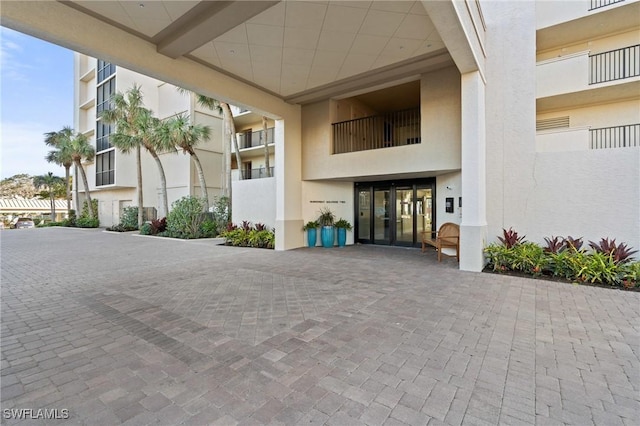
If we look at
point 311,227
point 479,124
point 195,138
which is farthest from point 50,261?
point 479,124

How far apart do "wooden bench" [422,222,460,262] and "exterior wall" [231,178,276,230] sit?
580cm

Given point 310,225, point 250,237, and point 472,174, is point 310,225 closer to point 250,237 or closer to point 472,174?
point 250,237

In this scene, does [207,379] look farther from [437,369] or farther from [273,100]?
[273,100]

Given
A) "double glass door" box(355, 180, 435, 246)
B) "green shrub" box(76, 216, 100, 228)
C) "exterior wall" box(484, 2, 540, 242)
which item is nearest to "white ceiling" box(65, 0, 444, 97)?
"exterior wall" box(484, 2, 540, 242)

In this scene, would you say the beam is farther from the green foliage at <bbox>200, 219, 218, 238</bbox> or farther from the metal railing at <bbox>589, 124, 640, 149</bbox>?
the green foliage at <bbox>200, 219, 218, 238</bbox>

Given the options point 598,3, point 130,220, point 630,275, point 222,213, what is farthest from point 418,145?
point 130,220

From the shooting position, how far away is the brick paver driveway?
2002 millimetres

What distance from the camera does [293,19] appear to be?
5098 mm

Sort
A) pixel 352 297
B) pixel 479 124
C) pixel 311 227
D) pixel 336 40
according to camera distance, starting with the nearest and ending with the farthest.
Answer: pixel 352 297 → pixel 336 40 → pixel 479 124 → pixel 311 227

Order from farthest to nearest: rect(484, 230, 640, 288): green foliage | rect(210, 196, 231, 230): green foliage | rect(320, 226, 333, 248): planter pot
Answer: rect(210, 196, 231, 230): green foliage < rect(320, 226, 333, 248): planter pot < rect(484, 230, 640, 288): green foliage

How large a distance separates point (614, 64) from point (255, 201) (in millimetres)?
11694

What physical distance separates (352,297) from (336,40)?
16.8 feet

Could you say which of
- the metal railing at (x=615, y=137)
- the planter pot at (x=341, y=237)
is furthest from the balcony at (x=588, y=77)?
the planter pot at (x=341, y=237)

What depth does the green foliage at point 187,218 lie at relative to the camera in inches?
544
